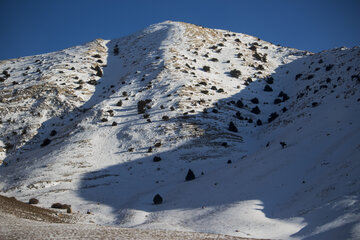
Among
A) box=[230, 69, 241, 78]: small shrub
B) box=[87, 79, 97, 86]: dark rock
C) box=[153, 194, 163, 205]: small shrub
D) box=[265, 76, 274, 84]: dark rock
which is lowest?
box=[153, 194, 163, 205]: small shrub

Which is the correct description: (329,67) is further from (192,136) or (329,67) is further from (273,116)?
(192,136)

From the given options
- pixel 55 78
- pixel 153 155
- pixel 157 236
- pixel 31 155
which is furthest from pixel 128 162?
pixel 55 78

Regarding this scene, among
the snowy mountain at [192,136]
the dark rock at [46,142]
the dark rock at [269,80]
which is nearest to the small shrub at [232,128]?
the snowy mountain at [192,136]

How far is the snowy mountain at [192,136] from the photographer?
21.3 meters

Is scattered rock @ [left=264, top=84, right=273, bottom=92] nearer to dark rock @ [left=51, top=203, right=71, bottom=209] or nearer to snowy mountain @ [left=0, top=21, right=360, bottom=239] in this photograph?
snowy mountain @ [left=0, top=21, right=360, bottom=239]

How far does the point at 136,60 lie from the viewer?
7994cm

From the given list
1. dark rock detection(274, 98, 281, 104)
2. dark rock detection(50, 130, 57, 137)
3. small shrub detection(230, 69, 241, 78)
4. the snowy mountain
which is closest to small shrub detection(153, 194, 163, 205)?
the snowy mountain

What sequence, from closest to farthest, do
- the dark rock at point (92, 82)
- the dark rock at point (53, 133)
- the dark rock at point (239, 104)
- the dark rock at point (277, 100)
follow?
1. the dark rock at point (53, 133)
2. the dark rock at point (239, 104)
3. the dark rock at point (277, 100)
4. the dark rock at point (92, 82)

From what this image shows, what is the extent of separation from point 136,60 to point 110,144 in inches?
1638

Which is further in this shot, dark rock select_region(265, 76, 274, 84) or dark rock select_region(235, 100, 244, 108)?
dark rock select_region(265, 76, 274, 84)

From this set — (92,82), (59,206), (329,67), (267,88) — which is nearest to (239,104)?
(267,88)

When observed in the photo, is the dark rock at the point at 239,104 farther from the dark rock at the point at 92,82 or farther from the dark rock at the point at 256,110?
the dark rock at the point at 92,82

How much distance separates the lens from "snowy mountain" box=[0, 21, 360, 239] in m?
21.3

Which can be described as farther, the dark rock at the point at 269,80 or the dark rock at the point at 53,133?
the dark rock at the point at 269,80
